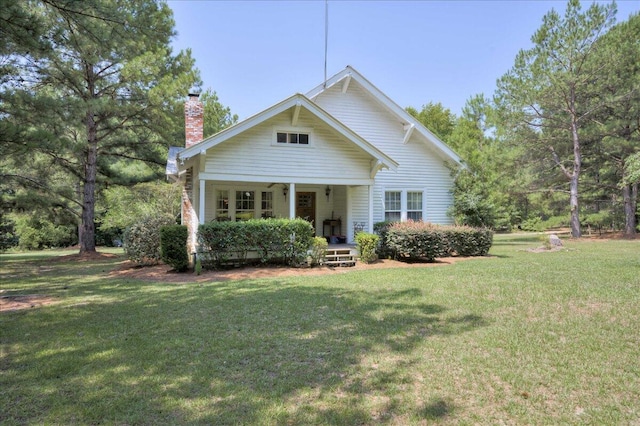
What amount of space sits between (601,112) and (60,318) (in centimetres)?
2917

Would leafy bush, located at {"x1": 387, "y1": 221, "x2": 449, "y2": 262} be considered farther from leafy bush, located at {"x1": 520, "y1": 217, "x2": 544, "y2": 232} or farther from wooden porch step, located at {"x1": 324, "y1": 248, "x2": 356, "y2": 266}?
leafy bush, located at {"x1": 520, "y1": 217, "x2": 544, "y2": 232}

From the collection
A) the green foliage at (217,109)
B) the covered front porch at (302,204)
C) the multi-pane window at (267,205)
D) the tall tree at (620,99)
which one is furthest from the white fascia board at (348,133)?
the green foliage at (217,109)

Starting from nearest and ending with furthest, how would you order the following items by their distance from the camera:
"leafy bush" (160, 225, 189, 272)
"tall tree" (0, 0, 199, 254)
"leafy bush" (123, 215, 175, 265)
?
"tall tree" (0, 0, 199, 254), "leafy bush" (160, 225, 189, 272), "leafy bush" (123, 215, 175, 265)

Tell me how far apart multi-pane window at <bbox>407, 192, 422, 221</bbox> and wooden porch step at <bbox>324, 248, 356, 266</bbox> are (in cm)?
530

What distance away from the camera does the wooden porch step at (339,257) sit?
11.6m

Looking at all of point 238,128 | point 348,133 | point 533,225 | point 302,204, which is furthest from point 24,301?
point 533,225

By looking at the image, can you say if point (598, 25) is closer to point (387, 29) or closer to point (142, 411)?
point (387, 29)

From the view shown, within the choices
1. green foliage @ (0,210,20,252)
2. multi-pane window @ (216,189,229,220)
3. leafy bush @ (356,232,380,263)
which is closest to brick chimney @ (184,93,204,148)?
multi-pane window @ (216,189,229,220)

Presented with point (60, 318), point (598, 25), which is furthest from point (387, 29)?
point (60, 318)

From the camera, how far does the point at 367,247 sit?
12.0 meters

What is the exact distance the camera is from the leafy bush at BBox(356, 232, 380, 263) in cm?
1205

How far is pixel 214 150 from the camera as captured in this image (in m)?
11.5

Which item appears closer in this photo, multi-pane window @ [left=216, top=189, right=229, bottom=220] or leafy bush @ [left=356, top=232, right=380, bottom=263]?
leafy bush @ [left=356, top=232, right=380, bottom=263]

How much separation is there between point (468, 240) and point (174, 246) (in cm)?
1019
